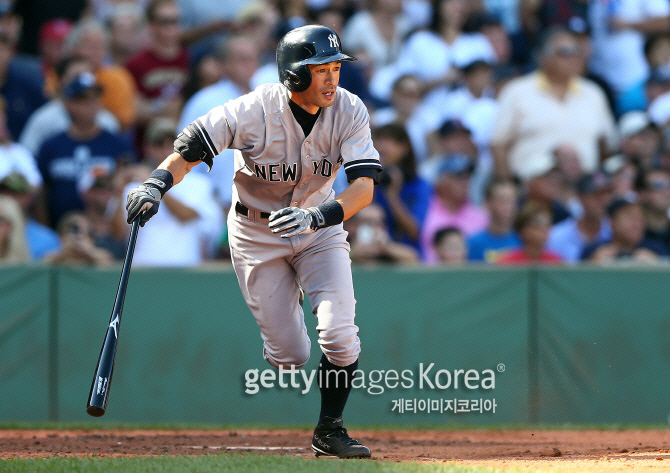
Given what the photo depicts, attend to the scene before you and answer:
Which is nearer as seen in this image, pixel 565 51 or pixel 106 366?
pixel 106 366

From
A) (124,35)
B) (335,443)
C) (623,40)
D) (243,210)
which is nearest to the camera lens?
(335,443)

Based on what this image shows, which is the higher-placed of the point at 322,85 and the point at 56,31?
the point at 56,31

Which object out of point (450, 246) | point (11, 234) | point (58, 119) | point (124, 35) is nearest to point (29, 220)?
point (11, 234)

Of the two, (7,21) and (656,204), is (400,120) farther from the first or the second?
(7,21)

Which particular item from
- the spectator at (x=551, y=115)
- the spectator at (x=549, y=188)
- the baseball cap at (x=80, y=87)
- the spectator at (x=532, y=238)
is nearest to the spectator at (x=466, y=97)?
the spectator at (x=551, y=115)

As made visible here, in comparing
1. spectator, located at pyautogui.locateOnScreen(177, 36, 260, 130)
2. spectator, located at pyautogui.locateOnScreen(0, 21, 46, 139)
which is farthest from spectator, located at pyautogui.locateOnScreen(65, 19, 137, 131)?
spectator, located at pyautogui.locateOnScreen(177, 36, 260, 130)

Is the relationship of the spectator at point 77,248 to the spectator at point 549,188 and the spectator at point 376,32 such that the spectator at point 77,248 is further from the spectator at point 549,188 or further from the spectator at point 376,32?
the spectator at point 376,32

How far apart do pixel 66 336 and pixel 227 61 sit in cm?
324

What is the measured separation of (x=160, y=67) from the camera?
985 centimetres

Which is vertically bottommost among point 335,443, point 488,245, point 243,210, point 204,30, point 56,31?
point 335,443

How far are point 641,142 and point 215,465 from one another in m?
6.52

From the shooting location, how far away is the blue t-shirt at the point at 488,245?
8578mm

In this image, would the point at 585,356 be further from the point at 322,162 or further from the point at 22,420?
the point at 22,420

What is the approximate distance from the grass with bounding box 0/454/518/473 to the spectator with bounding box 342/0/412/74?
6277 millimetres
